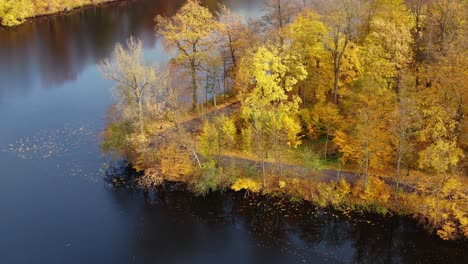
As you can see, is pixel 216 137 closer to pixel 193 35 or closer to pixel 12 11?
pixel 193 35

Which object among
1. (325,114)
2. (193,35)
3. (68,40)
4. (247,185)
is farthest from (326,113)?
(68,40)

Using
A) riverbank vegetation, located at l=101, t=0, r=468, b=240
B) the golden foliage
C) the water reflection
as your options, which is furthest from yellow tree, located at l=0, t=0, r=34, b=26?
the golden foliage

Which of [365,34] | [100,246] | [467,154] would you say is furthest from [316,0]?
[100,246]

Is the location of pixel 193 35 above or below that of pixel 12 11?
below

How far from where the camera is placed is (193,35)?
171ft

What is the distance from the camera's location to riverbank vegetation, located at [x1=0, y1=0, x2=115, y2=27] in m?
92.7

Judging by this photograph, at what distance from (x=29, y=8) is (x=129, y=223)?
7322cm

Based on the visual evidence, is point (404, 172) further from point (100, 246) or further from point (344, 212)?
point (100, 246)

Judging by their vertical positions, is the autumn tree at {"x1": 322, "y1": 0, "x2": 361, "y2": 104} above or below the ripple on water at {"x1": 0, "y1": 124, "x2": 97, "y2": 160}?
above

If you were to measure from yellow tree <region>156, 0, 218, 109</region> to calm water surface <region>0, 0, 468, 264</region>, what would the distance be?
1236cm

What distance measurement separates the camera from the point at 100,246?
37125mm

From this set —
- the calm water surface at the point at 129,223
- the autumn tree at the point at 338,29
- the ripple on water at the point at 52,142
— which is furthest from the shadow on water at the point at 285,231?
the autumn tree at the point at 338,29

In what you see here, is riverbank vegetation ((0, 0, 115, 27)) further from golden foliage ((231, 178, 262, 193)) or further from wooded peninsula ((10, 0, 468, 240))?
golden foliage ((231, 178, 262, 193))

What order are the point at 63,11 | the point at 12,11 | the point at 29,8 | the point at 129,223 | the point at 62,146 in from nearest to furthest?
the point at 129,223, the point at 62,146, the point at 12,11, the point at 29,8, the point at 63,11
